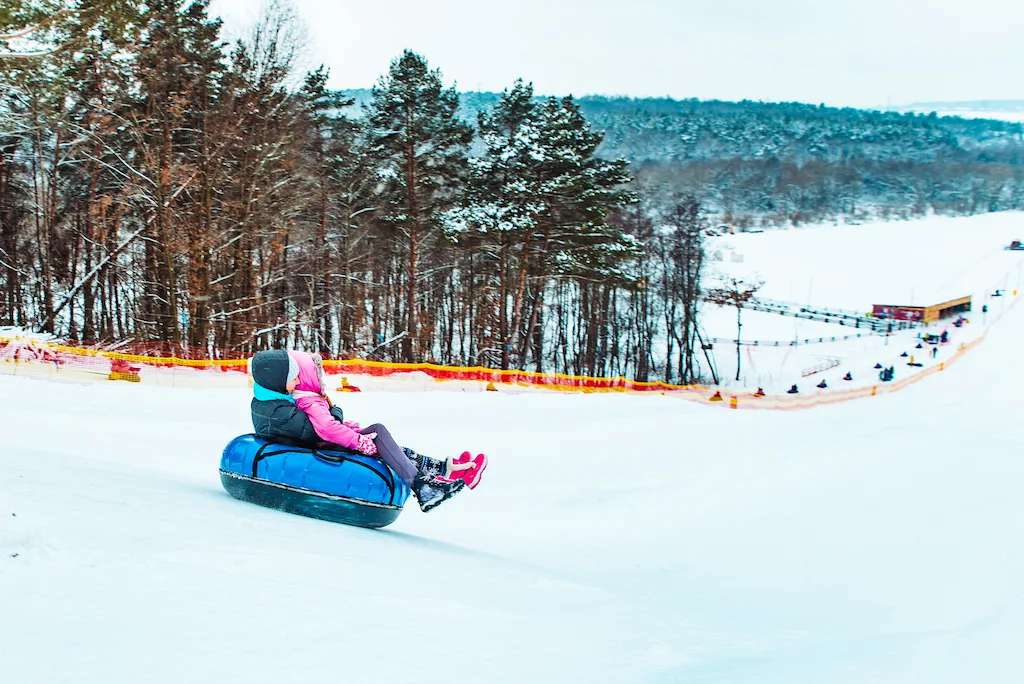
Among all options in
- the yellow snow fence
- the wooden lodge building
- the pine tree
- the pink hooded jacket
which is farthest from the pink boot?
the wooden lodge building

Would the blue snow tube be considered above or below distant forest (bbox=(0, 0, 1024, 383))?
below

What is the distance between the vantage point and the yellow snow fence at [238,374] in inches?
512

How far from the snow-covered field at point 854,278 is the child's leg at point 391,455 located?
118 feet

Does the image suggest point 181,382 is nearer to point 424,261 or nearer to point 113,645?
point 113,645

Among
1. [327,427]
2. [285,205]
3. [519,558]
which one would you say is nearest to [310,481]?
[327,427]

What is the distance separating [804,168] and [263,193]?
169976mm

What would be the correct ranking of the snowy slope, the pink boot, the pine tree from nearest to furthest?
1. the snowy slope
2. the pink boot
3. the pine tree

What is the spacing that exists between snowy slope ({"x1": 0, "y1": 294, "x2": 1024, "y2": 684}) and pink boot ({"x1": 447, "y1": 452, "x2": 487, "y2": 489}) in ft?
1.93

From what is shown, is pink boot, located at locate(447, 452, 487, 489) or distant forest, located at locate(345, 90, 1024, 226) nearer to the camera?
pink boot, located at locate(447, 452, 487, 489)

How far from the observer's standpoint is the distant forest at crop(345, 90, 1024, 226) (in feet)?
478

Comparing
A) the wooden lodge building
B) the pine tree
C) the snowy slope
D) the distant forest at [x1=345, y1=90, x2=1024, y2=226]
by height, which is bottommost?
the snowy slope

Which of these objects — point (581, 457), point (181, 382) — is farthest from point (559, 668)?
point (181, 382)

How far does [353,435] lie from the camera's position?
5.38 m

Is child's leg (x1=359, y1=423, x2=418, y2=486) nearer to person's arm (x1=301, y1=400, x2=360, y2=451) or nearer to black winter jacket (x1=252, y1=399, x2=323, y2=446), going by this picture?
person's arm (x1=301, y1=400, x2=360, y2=451)
